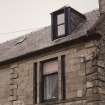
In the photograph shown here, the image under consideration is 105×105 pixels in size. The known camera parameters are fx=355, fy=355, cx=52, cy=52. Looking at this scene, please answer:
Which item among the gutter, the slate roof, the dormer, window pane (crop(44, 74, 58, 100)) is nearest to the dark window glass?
window pane (crop(44, 74, 58, 100))

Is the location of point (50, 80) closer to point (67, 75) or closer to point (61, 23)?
point (67, 75)

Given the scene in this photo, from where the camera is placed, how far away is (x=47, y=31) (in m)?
19.1

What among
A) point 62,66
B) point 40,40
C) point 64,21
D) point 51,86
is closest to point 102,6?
point 64,21

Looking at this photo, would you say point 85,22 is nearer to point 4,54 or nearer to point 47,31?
point 47,31

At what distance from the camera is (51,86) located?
15.5 metres

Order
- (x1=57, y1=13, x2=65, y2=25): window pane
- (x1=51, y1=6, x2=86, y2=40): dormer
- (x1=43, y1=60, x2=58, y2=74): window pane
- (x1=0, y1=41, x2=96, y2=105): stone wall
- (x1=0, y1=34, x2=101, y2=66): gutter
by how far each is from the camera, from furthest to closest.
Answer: (x1=57, y1=13, x2=65, y2=25): window pane → (x1=51, y1=6, x2=86, y2=40): dormer → (x1=43, y1=60, x2=58, y2=74): window pane → (x1=0, y1=34, x2=101, y2=66): gutter → (x1=0, y1=41, x2=96, y2=105): stone wall

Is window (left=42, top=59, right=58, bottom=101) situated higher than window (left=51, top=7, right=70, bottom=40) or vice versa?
window (left=51, top=7, right=70, bottom=40)

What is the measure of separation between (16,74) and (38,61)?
4.85 ft

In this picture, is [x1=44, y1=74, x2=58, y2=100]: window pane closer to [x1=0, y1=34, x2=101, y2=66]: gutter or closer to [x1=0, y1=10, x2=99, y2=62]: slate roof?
[x1=0, y1=34, x2=101, y2=66]: gutter

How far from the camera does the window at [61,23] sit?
53.0ft

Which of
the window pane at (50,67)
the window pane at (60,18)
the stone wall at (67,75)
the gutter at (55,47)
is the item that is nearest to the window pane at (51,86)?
the window pane at (50,67)

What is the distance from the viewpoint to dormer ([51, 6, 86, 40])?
1614 centimetres

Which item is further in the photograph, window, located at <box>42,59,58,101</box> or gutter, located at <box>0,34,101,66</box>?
window, located at <box>42,59,58,101</box>

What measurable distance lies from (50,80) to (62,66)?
0.98 m
